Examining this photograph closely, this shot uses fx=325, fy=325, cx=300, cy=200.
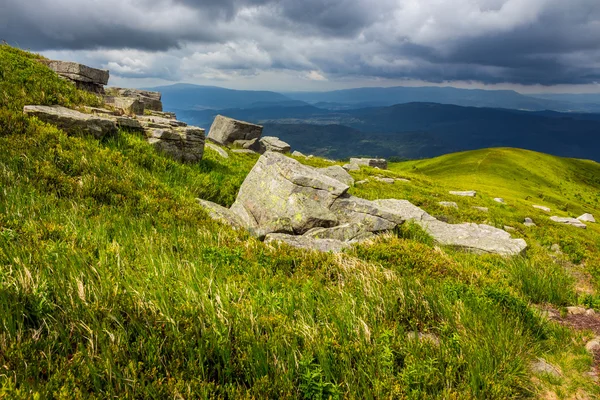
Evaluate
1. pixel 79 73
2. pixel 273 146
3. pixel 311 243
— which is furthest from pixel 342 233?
pixel 273 146

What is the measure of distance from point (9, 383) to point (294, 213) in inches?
413

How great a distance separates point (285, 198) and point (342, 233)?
2.97 metres

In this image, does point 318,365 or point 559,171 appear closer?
point 318,365

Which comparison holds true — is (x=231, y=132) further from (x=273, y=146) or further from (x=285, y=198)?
(x=285, y=198)

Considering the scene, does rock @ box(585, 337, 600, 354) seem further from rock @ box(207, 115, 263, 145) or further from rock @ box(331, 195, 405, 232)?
rock @ box(207, 115, 263, 145)

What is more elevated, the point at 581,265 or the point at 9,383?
the point at 9,383

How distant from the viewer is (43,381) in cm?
348

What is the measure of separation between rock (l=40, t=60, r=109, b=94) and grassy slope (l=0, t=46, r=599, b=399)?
22689 mm

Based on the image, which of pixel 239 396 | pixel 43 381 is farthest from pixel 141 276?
pixel 239 396

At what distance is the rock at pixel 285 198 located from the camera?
42.5 ft

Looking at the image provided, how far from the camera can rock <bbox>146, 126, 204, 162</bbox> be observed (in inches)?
638

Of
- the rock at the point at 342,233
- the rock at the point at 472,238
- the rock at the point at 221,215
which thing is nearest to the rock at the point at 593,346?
the rock at the point at 342,233

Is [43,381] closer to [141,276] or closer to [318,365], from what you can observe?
[141,276]

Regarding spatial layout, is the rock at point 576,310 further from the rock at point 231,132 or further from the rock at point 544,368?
the rock at point 231,132
